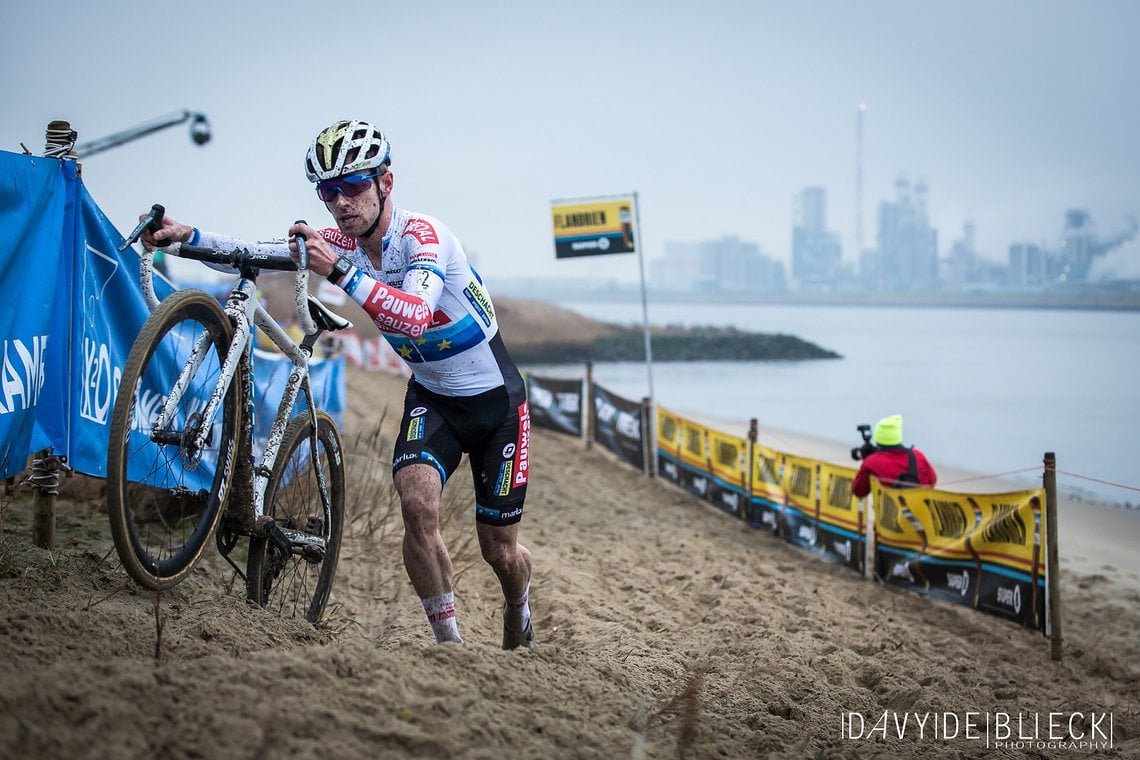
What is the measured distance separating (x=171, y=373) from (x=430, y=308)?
159 centimetres

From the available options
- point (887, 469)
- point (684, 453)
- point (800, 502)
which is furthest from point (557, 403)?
point (887, 469)

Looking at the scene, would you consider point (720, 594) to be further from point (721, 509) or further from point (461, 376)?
point (721, 509)

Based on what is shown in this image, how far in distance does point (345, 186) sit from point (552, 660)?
2234 millimetres

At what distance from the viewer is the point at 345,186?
183 inches

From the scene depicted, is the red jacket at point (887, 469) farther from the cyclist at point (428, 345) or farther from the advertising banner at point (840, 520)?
the cyclist at point (428, 345)

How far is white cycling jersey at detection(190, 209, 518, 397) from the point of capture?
4.67 meters

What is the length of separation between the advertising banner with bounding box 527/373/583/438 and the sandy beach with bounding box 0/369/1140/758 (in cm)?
818

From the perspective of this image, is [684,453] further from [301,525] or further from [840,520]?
[301,525]

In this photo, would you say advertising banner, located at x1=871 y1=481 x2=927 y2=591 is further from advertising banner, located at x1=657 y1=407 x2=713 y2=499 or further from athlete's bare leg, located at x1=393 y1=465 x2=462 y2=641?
athlete's bare leg, located at x1=393 y1=465 x2=462 y2=641

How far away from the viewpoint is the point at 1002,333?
9406 centimetres

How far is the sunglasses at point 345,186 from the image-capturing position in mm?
Result: 4641

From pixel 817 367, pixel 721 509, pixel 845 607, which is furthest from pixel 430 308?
pixel 817 367

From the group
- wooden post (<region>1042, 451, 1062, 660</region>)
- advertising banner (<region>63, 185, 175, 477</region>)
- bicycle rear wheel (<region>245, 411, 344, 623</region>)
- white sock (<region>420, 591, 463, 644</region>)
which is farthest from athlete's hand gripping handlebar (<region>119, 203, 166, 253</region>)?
wooden post (<region>1042, 451, 1062, 660</region>)

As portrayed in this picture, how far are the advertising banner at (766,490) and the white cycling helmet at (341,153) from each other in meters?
8.57
